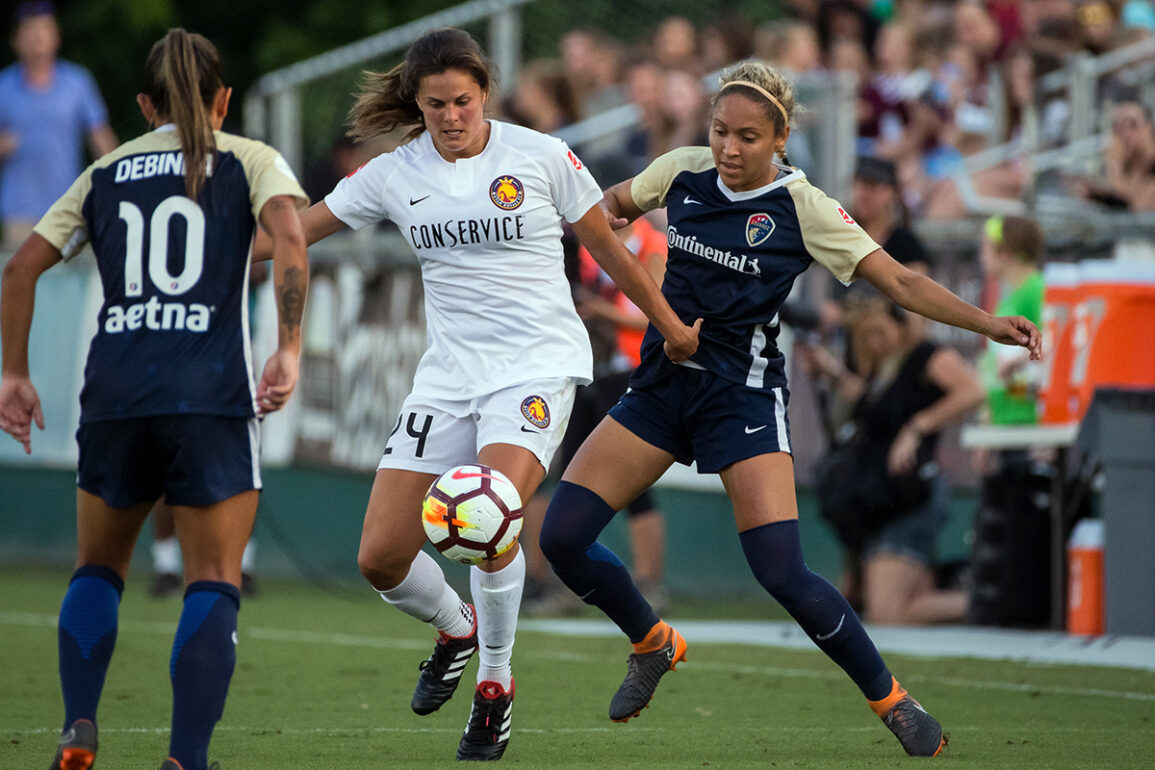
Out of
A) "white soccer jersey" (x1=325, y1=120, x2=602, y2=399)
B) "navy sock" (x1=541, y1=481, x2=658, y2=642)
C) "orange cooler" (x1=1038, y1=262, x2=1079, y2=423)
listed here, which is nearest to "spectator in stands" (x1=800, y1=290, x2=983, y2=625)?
"orange cooler" (x1=1038, y1=262, x2=1079, y2=423)

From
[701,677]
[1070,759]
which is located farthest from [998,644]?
[1070,759]

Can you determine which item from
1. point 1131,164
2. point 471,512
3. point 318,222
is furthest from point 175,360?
point 1131,164

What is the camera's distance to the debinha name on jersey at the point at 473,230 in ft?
19.2

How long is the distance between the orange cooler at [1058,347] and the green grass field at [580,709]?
190cm

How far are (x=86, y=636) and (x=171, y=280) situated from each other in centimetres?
105

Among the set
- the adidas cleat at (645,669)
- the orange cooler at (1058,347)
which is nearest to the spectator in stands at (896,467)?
the orange cooler at (1058,347)

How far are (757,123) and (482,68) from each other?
93 cm

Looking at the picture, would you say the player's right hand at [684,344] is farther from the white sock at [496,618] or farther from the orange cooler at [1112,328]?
the orange cooler at [1112,328]

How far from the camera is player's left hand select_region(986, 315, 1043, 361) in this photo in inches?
219

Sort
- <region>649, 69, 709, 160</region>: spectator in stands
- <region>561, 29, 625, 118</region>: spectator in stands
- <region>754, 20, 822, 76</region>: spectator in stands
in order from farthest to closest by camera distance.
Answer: <region>561, 29, 625, 118</region>: spectator in stands → <region>754, 20, 822, 76</region>: spectator in stands → <region>649, 69, 709, 160</region>: spectator in stands

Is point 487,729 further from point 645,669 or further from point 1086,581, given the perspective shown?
point 1086,581

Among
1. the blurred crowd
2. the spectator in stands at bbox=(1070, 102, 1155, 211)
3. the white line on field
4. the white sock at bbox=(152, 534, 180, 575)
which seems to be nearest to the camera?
the white line on field

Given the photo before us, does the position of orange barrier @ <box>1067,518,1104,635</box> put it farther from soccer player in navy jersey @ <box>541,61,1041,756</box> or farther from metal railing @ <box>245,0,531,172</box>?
metal railing @ <box>245,0,531,172</box>

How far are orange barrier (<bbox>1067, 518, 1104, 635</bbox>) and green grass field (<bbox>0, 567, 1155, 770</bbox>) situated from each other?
1.17m
